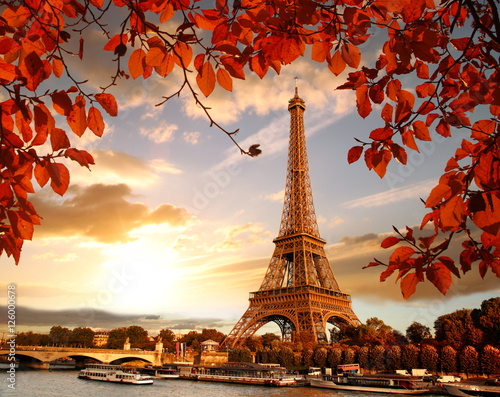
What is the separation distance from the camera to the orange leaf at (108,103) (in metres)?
2.22

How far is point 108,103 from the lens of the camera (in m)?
2.24

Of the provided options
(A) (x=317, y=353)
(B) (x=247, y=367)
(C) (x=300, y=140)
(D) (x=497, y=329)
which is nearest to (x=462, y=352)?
(D) (x=497, y=329)

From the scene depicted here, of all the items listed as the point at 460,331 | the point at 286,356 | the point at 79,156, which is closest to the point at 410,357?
the point at 460,331

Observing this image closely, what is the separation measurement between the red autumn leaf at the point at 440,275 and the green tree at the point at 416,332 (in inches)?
2279

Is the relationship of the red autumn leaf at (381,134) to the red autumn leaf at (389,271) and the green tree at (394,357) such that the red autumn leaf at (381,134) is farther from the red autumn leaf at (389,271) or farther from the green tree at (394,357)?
the green tree at (394,357)

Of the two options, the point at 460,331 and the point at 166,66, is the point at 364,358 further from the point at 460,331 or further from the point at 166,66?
the point at 166,66

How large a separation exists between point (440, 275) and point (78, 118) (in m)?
2.30

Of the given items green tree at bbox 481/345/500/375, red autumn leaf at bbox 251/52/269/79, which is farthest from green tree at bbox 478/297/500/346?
red autumn leaf at bbox 251/52/269/79

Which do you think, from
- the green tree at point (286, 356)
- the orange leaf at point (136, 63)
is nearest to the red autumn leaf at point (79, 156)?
the orange leaf at point (136, 63)

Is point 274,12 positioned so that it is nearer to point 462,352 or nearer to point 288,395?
point 288,395

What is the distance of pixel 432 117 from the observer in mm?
3020

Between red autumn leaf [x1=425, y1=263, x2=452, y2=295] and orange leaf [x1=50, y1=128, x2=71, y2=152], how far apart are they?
2158 mm

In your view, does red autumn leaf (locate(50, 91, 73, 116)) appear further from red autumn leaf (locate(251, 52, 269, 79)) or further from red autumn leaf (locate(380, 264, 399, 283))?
red autumn leaf (locate(380, 264, 399, 283))

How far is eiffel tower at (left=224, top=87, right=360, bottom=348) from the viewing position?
48938 mm
